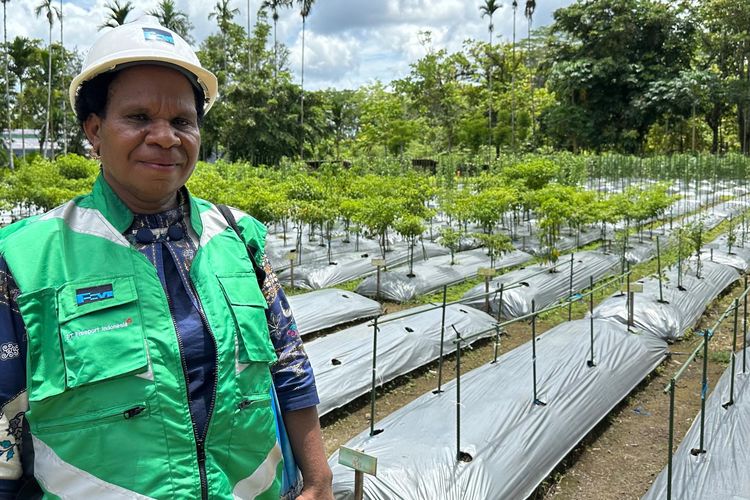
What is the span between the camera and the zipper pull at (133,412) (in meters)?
1.16

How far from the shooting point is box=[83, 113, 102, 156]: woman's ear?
1.32m

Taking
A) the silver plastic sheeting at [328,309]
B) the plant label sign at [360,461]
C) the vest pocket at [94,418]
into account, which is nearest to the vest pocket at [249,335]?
the vest pocket at [94,418]

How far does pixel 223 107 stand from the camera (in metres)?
26.9

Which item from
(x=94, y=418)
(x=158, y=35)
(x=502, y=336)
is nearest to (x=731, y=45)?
(x=502, y=336)

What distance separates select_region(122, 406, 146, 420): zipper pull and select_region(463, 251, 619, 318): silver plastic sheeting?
6.61 m

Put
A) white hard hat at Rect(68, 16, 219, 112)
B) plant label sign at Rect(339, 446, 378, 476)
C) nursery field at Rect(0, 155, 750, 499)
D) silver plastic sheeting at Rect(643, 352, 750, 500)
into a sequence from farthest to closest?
1. nursery field at Rect(0, 155, 750, 499)
2. silver plastic sheeting at Rect(643, 352, 750, 500)
3. plant label sign at Rect(339, 446, 378, 476)
4. white hard hat at Rect(68, 16, 219, 112)

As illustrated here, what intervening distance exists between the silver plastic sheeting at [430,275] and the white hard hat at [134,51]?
7.84 m

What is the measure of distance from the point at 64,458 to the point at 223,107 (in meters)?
27.3

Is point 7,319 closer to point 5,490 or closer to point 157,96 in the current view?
point 5,490

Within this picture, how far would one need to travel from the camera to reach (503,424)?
14.4 ft

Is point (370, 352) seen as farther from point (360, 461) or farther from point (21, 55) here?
point (21, 55)

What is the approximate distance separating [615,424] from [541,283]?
394cm

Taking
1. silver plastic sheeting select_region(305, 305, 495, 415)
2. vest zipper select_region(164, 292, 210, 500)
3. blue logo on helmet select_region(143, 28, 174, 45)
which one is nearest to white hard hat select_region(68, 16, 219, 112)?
blue logo on helmet select_region(143, 28, 174, 45)

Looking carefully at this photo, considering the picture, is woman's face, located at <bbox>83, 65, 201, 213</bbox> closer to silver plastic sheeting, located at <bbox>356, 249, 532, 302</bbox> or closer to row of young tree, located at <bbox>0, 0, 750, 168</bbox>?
silver plastic sheeting, located at <bbox>356, 249, 532, 302</bbox>
